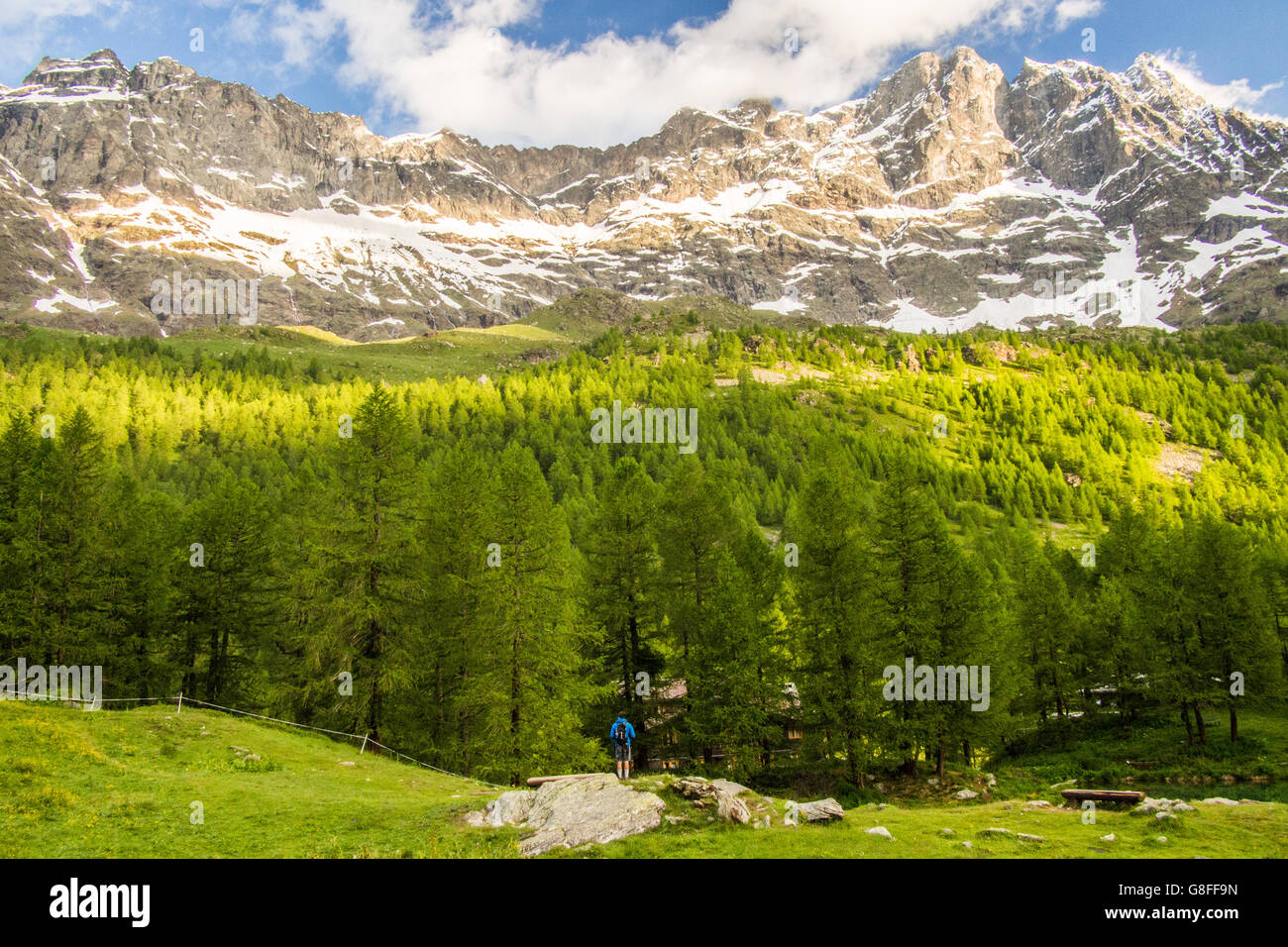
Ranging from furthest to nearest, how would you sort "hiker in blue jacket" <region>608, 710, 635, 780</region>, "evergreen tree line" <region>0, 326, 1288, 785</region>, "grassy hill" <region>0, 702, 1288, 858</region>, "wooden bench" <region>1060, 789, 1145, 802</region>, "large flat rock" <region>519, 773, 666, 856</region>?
"evergreen tree line" <region>0, 326, 1288, 785</region>, "hiker in blue jacket" <region>608, 710, 635, 780</region>, "wooden bench" <region>1060, 789, 1145, 802</region>, "large flat rock" <region>519, 773, 666, 856</region>, "grassy hill" <region>0, 702, 1288, 858</region>

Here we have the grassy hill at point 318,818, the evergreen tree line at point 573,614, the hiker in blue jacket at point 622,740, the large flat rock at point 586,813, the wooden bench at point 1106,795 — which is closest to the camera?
the grassy hill at point 318,818

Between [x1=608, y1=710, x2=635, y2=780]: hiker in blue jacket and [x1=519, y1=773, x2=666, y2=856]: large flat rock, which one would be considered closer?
[x1=519, y1=773, x2=666, y2=856]: large flat rock

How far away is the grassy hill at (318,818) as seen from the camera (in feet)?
42.6

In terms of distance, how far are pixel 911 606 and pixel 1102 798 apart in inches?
390

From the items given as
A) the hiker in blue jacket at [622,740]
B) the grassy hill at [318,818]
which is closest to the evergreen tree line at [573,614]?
the hiker in blue jacket at [622,740]

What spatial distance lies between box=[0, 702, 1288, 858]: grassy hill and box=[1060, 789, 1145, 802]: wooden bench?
4.32 ft

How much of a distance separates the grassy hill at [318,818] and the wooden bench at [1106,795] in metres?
1.32

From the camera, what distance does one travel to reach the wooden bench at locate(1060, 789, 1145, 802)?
66.9 ft

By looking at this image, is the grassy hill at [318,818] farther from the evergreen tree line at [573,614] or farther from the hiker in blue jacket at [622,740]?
the evergreen tree line at [573,614]

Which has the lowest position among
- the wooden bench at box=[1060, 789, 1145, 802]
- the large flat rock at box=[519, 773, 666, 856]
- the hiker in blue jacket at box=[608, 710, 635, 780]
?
the wooden bench at box=[1060, 789, 1145, 802]

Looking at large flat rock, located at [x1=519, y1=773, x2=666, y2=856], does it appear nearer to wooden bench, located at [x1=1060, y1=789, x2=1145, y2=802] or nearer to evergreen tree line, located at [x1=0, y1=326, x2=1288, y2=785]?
evergreen tree line, located at [x1=0, y1=326, x2=1288, y2=785]

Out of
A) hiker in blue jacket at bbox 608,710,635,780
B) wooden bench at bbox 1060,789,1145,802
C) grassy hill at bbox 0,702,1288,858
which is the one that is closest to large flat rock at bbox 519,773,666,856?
grassy hill at bbox 0,702,1288,858

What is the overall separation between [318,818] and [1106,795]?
2272cm
